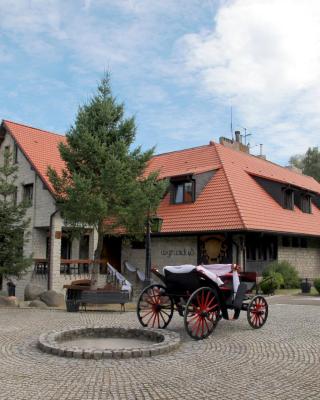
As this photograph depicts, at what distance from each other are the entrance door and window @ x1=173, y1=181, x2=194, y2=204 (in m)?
4.38

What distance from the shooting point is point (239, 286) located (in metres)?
10.5

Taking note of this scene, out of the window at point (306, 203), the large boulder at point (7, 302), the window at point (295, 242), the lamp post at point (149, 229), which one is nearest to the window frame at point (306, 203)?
the window at point (306, 203)

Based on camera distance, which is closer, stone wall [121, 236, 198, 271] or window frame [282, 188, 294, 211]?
stone wall [121, 236, 198, 271]

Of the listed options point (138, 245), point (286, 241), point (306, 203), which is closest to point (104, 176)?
point (138, 245)

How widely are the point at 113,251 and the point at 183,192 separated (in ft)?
18.1

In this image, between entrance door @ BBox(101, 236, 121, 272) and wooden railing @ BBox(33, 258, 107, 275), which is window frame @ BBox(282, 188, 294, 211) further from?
wooden railing @ BBox(33, 258, 107, 275)

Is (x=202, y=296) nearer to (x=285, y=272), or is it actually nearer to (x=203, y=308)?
(x=203, y=308)

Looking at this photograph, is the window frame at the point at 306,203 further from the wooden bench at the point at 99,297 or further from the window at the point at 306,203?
the wooden bench at the point at 99,297

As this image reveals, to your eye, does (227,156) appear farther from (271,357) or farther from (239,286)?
(271,357)

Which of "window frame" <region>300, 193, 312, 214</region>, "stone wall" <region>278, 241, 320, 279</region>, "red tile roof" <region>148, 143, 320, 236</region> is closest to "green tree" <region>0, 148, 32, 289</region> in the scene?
"red tile roof" <region>148, 143, 320, 236</region>

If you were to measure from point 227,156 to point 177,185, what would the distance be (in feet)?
14.2

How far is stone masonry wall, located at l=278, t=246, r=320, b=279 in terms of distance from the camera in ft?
81.5

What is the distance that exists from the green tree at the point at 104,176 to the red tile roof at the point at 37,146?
597 cm

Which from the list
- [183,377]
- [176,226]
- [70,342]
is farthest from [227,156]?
[183,377]
